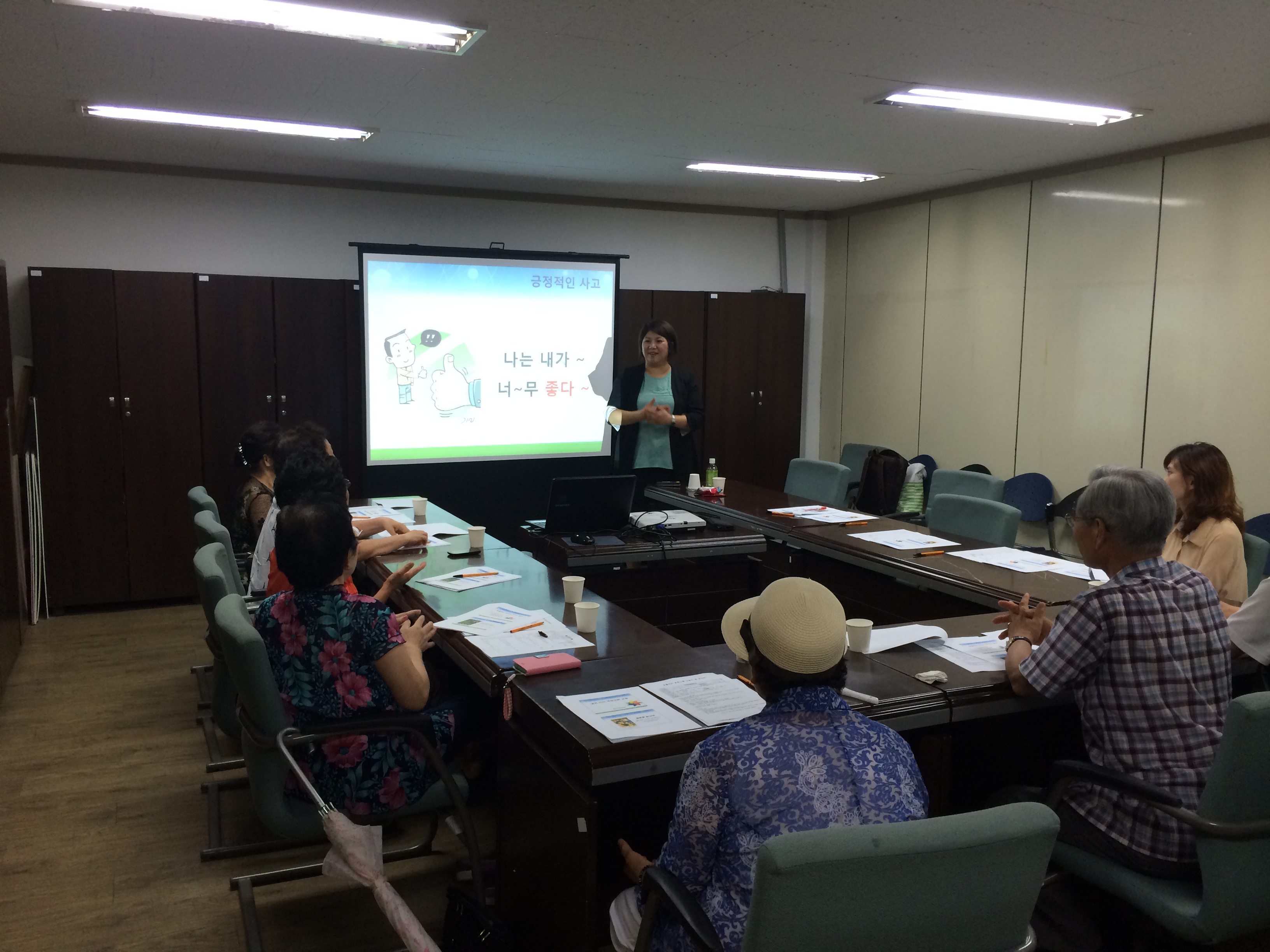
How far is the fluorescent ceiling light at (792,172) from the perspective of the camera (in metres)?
6.01

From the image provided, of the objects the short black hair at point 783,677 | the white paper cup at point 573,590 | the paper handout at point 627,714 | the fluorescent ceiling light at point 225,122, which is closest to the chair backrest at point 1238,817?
the short black hair at point 783,677

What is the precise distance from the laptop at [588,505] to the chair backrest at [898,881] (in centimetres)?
265

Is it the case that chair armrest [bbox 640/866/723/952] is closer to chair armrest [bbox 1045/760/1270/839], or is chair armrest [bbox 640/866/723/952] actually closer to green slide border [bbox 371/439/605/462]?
chair armrest [bbox 1045/760/1270/839]

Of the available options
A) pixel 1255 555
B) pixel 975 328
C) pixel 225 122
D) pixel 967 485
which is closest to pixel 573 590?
pixel 1255 555

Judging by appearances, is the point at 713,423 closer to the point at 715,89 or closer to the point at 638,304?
the point at 638,304

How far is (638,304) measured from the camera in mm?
7078

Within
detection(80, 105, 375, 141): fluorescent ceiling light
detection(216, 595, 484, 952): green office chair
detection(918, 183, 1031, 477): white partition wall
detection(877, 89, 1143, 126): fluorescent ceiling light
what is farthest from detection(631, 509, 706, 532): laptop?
detection(918, 183, 1031, 477): white partition wall

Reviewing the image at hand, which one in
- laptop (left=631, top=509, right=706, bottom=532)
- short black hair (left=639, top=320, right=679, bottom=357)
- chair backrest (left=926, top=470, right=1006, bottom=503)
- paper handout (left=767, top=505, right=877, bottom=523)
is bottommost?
paper handout (left=767, top=505, right=877, bottom=523)

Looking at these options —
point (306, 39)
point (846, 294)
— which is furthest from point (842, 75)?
point (846, 294)

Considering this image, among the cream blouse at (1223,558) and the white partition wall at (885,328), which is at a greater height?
the white partition wall at (885,328)

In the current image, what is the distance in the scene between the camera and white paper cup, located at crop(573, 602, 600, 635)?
8.98ft

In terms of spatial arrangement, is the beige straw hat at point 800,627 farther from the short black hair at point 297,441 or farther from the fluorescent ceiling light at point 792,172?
the fluorescent ceiling light at point 792,172

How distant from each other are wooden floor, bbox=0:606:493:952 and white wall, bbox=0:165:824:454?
108 inches

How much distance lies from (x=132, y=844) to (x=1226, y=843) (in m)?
3.04
